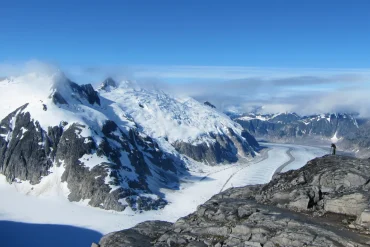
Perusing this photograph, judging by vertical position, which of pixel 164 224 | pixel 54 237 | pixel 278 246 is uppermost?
pixel 278 246

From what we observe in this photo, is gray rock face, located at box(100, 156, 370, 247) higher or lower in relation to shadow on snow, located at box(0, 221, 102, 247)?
higher

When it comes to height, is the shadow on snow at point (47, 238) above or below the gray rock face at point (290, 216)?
below

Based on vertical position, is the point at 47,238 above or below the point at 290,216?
below

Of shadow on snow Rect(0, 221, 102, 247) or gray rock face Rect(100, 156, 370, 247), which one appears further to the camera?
shadow on snow Rect(0, 221, 102, 247)

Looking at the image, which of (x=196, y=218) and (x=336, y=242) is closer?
(x=336, y=242)

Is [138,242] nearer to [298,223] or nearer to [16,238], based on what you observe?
[298,223]

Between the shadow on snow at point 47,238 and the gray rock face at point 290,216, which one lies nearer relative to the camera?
the gray rock face at point 290,216

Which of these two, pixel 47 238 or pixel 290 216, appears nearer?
pixel 290 216

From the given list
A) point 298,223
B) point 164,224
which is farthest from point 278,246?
point 164,224
